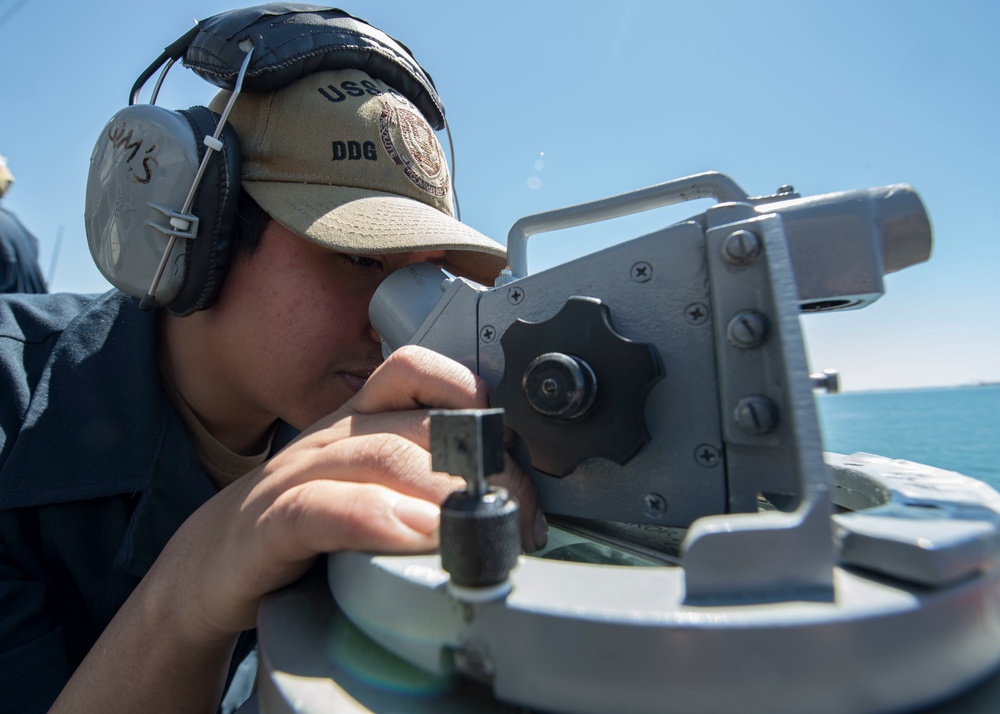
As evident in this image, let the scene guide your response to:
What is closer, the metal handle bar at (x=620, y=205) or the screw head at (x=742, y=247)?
the screw head at (x=742, y=247)

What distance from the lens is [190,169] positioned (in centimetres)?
115

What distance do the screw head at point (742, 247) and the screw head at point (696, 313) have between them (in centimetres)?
7

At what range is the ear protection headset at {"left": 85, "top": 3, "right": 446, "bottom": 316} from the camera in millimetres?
1147

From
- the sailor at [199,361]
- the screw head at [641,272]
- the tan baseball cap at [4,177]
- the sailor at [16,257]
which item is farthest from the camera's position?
the tan baseball cap at [4,177]

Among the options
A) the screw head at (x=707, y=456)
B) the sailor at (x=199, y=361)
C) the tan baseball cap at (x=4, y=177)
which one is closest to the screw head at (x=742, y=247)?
the screw head at (x=707, y=456)

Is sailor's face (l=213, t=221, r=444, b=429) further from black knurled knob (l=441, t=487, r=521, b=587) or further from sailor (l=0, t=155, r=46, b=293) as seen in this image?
sailor (l=0, t=155, r=46, b=293)

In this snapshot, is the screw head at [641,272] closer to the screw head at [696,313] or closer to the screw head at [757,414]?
the screw head at [696,313]

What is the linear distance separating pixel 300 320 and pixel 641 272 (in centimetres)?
90

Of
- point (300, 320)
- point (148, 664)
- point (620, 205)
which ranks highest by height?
point (620, 205)

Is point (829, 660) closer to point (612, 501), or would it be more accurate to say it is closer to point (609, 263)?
point (612, 501)

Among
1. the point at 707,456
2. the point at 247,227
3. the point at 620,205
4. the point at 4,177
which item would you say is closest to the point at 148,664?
the point at 707,456

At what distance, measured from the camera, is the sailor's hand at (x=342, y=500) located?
559mm

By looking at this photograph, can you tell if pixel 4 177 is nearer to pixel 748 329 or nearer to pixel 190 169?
pixel 190 169

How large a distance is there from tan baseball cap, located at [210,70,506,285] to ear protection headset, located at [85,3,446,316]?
0.06 metres
